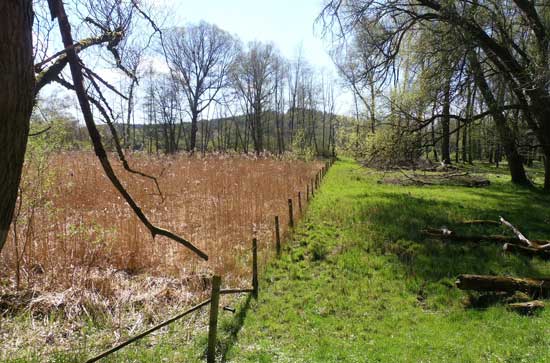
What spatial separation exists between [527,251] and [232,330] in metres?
5.73

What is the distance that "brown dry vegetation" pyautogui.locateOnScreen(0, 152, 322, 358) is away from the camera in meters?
4.27

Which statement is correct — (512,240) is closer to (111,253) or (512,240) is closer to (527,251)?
(527,251)

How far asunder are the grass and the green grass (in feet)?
0.05

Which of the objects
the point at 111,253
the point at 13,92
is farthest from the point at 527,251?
the point at 13,92

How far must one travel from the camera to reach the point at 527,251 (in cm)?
671

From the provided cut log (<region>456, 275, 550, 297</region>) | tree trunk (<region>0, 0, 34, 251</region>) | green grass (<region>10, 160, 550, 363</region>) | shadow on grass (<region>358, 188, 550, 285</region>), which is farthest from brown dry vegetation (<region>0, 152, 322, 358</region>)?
cut log (<region>456, 275, 550, 297</region>)

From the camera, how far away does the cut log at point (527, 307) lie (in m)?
4.52

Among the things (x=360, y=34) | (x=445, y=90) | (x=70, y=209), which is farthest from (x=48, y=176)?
(x=360, y=34)

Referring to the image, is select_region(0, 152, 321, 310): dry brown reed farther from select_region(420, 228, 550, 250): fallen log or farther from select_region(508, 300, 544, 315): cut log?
select_region(508, 300, 544, 315): cut log

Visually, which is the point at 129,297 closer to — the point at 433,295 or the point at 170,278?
the point at 170,278

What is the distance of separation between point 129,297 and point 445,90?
32.8ft

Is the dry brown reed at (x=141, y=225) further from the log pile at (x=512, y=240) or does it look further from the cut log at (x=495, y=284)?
the log pile at (x=512, y=240)

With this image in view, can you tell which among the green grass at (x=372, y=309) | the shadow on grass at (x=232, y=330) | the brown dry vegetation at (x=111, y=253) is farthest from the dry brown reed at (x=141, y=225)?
the green grass at (x=372, y=309)

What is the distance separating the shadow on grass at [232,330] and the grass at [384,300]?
0.06 m
